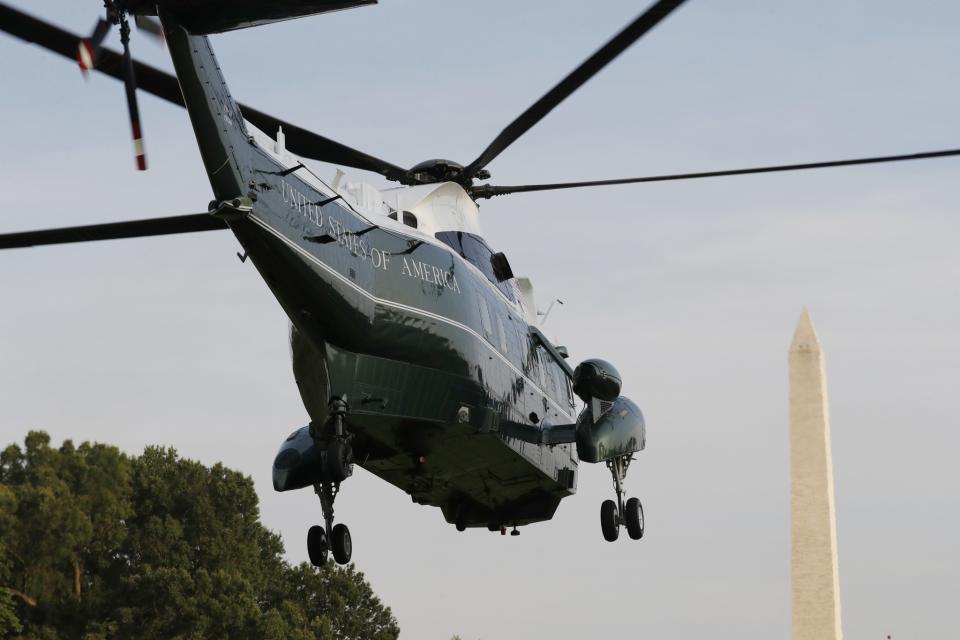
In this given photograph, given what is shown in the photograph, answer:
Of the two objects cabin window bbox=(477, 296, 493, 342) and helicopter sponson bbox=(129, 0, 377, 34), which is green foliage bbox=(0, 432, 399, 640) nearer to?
cabin window bbox=(477, 296, 493, 342)

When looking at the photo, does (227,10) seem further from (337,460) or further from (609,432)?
(609,432)

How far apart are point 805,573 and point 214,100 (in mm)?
37192

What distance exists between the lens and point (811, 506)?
55.5 meters

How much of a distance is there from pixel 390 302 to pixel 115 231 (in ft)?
14.0

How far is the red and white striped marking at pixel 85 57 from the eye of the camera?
18.6 m

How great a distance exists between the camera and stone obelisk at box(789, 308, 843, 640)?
54.5 m

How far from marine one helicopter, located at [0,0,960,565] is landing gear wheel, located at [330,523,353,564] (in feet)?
0.08

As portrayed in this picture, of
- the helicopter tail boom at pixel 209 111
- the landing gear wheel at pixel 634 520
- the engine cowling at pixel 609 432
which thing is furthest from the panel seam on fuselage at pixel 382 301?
the landing gear wheel at pixel 634 520

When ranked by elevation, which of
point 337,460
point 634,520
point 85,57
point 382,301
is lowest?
point 337,460

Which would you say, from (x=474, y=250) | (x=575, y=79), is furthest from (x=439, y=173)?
(x=575, y=79)

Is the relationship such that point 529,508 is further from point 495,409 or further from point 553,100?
point 553,100

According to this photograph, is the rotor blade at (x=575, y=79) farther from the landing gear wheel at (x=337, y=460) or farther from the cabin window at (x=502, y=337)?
the landing gear wheel at (x=337, y=460)

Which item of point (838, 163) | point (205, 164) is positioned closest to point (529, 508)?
point (838, 163)

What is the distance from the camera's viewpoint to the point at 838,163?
2516 centimetres
